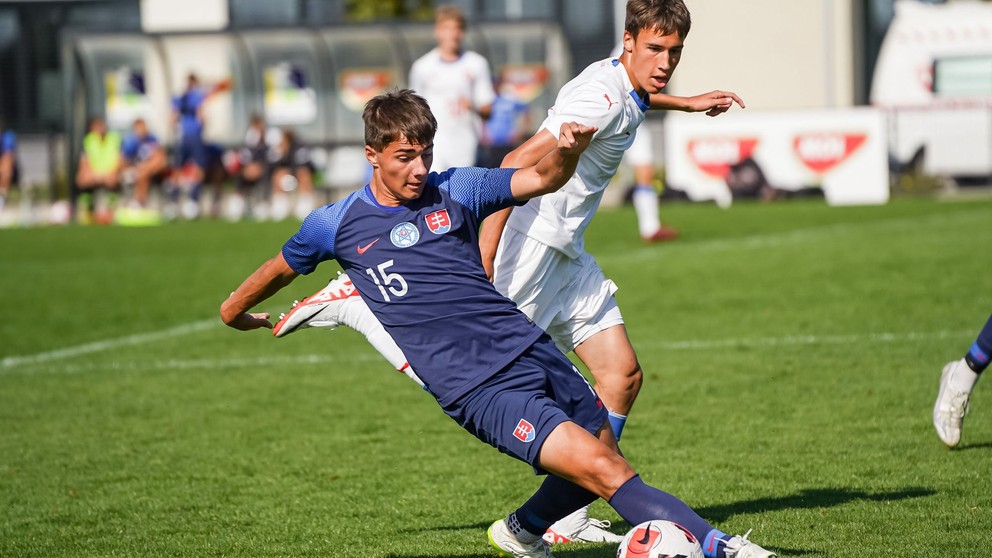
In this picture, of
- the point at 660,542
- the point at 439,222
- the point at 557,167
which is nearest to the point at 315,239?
the point at 439,222

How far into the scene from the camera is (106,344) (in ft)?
36.5

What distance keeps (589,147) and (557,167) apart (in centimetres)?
96

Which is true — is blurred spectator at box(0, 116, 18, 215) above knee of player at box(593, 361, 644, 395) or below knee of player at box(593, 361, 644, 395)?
below

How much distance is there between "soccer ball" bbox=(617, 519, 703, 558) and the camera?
3957mm

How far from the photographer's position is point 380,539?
5359 millimetres

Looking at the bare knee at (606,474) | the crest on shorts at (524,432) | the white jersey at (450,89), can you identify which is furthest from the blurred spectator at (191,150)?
the bare knee at (606,474)

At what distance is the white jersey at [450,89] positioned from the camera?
42.5 ft

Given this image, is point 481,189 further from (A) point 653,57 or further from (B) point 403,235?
(A) point 653,57

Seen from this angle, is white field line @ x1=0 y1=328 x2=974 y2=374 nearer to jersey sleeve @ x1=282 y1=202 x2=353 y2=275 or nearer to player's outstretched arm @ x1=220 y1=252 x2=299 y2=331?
player's outstretched arm @ x1=220 y1=252 x2=299 y2=331

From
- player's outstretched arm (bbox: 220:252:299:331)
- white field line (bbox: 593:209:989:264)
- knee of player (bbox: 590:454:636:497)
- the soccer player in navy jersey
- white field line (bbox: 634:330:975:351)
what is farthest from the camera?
white field line (bbox: 593:209:989:264)

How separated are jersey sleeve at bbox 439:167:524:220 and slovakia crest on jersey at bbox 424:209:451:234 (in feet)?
0.26

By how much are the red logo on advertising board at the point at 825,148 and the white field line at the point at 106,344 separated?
559 inches

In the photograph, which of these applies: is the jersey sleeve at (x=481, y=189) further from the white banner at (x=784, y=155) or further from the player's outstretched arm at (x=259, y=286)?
the white banner at (x=784, y=155)

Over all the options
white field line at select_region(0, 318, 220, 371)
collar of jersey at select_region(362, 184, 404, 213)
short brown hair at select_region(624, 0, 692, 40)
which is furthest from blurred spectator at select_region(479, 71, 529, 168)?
collar of jersey at select_region(362, 184, 404, 213)
